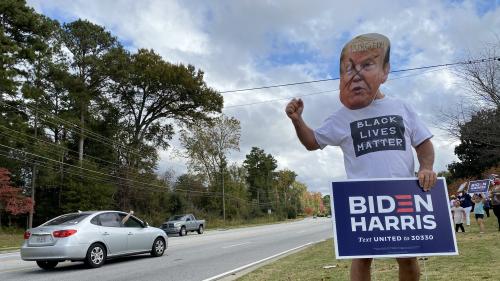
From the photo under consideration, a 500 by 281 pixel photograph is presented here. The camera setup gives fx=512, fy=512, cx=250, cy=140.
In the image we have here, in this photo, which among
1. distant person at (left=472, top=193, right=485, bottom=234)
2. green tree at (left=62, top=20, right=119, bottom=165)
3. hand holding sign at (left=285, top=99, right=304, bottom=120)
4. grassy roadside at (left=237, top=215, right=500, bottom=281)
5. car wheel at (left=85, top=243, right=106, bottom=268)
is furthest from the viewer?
green tree at (left=62, top=20, right=119, bottom=165)

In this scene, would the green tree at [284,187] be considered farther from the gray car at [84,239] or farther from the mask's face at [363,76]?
the mask's face at [363,76]

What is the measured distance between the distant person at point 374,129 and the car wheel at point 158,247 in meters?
11.6

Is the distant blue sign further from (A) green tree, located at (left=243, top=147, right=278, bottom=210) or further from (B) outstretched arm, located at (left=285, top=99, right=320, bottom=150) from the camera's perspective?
(A) green tree, located at (left=243, top=147, right=278, bottom=210)

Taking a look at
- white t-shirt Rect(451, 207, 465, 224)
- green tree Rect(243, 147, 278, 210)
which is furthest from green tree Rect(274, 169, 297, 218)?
white t-shirt Rect(451, 207, 465, 224)

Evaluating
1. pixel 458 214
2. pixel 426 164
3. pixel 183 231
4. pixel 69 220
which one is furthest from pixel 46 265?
pixel 183 231

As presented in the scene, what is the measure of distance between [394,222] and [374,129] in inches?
29.4

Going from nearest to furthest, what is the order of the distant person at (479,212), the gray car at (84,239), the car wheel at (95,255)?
the gray car at (84,239) < the car wheel at (95,255) < the distant person at (479,212)

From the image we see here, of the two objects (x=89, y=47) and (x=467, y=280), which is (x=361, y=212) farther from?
(x=89, y=47)

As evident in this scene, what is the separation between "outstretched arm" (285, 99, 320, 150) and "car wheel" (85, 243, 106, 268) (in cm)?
963

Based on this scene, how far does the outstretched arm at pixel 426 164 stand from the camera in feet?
12.8

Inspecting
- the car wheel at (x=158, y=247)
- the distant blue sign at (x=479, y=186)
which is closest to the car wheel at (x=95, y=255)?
the car wheel at (x=158, y=247)

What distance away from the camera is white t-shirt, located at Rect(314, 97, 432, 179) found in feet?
12.8

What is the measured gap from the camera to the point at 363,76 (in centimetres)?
393

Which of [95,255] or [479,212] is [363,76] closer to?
[95,255]
